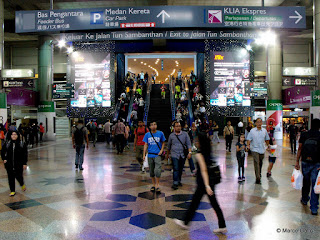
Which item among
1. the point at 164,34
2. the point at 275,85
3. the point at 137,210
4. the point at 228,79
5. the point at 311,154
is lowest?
the point at 137,210

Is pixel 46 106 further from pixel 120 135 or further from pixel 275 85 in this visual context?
pixel 275 85

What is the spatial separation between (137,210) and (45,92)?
22.3 m

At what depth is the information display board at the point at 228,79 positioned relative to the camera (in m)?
21.9

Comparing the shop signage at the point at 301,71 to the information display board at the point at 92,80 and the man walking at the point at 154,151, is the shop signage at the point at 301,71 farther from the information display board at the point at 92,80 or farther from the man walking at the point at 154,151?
the information display board at the point at 92,80

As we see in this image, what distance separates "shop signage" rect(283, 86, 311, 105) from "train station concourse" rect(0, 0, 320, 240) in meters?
0.09

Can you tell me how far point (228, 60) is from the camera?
72.4ft

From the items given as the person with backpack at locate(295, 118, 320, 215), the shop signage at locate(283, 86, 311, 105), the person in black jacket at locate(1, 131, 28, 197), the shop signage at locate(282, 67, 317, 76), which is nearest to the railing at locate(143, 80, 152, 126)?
the shop signage at locate(282, 67, 317, 76)

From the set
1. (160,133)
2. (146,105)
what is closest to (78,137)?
(160,133)

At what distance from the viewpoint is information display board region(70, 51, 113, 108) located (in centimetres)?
2294

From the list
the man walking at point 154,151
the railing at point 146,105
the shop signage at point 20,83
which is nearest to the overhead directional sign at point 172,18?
the shop signage at point 20,83

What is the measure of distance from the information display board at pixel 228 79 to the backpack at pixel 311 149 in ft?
54.7

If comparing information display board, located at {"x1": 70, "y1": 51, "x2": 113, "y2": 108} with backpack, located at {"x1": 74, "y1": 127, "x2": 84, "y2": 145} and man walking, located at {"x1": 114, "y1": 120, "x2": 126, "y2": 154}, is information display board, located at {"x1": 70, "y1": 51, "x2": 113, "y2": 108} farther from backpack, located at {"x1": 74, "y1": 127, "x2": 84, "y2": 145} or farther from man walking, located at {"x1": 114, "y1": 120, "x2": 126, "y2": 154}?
backpack, located at {"x1": 74, "y1": 127, "x2": 84, "y2": 145}

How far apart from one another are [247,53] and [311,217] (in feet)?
62.1

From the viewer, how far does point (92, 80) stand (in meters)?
23.1
